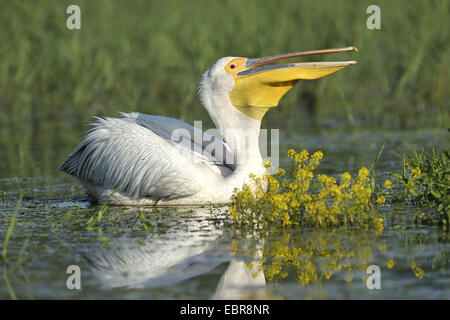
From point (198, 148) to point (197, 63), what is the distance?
4.15m

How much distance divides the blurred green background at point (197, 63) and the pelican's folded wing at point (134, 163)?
3131mm

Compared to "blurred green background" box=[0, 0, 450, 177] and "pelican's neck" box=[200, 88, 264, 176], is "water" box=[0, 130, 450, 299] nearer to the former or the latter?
"pelican's neck" box=[200, 88, 264, 176]

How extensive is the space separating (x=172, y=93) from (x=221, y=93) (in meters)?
6.07

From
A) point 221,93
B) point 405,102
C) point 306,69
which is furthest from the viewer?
point 405,102

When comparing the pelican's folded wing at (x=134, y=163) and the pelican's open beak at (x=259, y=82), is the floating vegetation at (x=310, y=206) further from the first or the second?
the pelican's open beak at (x=259, y=82)

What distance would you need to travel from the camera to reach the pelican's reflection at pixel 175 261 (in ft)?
15.5

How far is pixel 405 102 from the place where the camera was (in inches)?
485

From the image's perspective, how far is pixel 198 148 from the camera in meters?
7.32

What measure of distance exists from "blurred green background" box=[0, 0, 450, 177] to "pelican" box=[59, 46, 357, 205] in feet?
10.7

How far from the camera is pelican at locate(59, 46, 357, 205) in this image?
22.8 feet

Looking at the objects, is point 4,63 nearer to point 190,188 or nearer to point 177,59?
point 177,59

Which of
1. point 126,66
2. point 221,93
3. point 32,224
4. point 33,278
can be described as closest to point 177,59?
point 126,66

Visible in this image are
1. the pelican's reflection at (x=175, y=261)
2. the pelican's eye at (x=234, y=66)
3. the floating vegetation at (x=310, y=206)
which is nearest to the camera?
the pelican's reflection at (x=175, y=261)

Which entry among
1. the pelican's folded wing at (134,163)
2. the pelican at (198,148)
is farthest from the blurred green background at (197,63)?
the pelican at (198,148)
